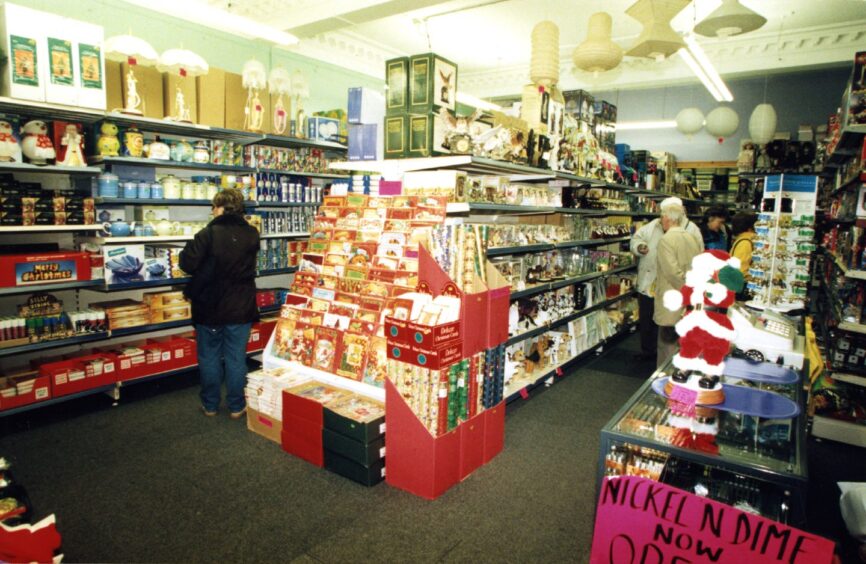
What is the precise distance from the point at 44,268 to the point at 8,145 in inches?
38.2

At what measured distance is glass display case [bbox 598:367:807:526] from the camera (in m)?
1.83

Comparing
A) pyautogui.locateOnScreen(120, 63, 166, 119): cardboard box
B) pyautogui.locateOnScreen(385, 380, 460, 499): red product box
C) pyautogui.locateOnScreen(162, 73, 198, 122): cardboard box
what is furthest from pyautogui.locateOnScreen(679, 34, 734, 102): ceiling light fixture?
pyautogui.locateOnScreen(120, 63, 166, 119): cardboard box

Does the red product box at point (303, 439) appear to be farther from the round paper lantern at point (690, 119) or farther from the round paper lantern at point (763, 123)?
the round paper lantern at point (763, 123)

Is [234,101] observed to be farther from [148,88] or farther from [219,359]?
[219,359]

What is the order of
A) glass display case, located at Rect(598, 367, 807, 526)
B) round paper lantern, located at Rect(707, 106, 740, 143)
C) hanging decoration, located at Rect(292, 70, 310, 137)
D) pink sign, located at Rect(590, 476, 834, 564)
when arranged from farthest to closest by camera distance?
round paper lantern, located at Rect(707, 106, 740, 143)
hanging decoration, located at Rect(292, 70, 310, 137)
glass display case, located at Rect(598, 367, 807, 526)
pink sign, located at Rect(590, 476, 834, 564)

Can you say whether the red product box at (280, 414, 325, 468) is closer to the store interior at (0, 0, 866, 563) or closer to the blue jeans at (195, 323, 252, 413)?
the store interior at (0, 0, 866, 563)

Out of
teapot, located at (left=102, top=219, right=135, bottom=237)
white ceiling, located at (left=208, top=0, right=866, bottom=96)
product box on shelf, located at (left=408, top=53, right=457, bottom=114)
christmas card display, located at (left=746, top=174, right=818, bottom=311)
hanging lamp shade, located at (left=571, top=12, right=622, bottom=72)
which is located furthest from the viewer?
white ceiling, located at (left=208, top=0, right=866, bottom=96)

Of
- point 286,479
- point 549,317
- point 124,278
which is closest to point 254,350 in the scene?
point 124,278

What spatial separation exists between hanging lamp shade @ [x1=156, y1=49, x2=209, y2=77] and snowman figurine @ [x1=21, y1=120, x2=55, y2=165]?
1.06m

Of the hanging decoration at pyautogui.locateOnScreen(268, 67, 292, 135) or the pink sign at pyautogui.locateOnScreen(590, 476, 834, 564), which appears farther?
the hanging decoration at pyautogui.locateOnScreen(268, 67, 292, 135)

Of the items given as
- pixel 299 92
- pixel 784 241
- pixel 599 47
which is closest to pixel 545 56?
pixel 599 47

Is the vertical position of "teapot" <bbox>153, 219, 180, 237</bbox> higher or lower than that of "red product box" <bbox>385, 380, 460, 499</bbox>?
higher

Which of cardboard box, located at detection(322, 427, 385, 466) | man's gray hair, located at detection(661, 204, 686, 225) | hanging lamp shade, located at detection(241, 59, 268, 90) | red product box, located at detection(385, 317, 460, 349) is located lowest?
cardboard box, located at detection(322, 427, 385, 466)

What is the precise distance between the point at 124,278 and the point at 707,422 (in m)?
4.72
